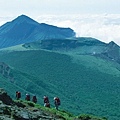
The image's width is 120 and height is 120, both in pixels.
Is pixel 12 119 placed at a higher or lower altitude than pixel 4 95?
lower

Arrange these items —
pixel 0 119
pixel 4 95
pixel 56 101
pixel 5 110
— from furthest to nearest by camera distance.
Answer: pixel 56 101 < pixel 4 95 < pixel 5 110 < pixel 0 119

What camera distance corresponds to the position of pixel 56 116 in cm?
5778

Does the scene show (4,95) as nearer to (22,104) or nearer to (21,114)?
(22,104)

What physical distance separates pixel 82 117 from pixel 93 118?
1532 millimetres

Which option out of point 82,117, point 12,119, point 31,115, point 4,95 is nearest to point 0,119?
point 12,119

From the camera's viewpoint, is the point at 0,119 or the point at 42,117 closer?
the point at 0,119

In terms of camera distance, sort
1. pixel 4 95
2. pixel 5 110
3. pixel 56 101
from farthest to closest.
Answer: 1. pixel 56 101
2. pixel 4 95
3. pixel 5 110

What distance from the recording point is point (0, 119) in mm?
45531

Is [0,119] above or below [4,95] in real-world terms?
below

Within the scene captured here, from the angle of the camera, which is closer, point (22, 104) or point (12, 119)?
point (12, 119)

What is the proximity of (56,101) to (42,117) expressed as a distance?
70.7 feet

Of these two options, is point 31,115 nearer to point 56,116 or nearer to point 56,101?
point 56,116

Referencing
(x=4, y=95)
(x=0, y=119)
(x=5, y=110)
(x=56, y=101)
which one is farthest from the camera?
(x=56, y=101)

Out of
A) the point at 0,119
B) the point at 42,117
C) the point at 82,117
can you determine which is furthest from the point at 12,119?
the point at 82,117
